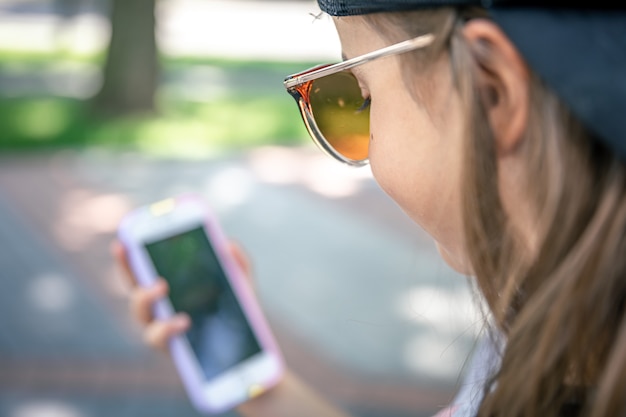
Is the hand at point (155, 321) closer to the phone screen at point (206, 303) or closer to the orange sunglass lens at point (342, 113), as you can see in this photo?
the phone screen at point (206, 303)

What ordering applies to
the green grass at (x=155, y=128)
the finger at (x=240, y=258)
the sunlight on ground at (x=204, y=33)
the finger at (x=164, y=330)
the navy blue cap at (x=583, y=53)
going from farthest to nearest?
1. the sunlight on ground at (x=204, y=33)
2. the green grass at (x=155, y=128)
3. the finger at (x=240, y=258)
4. the finger at (x=164, y=330)
5. the navy blue cap at (x=583, y=53)

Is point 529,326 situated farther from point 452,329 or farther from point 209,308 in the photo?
point 452,329

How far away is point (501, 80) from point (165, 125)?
24.8 ft

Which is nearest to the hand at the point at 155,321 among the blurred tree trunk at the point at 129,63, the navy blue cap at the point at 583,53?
the navy blue cap at the point at 583,53

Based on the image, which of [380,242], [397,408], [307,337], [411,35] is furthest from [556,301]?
[380,242]

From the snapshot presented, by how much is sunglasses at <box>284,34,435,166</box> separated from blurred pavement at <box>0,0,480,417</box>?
209cm

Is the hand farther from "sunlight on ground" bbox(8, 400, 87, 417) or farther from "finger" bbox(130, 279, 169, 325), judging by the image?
"sunlight on ground" bbox(8, 400, 87, 417)

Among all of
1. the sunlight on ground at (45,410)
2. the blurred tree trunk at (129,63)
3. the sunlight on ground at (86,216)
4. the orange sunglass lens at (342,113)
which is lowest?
the sunlight on ground at (45,410)

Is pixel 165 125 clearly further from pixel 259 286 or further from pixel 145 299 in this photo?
pixel 145 299

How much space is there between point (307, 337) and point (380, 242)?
4.64 feet

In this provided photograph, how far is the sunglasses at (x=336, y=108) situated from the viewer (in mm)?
1087

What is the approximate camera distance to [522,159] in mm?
824

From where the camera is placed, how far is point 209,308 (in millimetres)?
2002

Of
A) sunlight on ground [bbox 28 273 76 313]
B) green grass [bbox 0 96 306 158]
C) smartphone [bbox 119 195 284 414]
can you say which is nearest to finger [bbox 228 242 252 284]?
smartphone [bbox 119 195 284 414]
